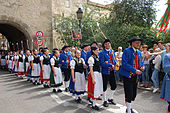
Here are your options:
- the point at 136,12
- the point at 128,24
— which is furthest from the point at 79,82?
the point at 128,24

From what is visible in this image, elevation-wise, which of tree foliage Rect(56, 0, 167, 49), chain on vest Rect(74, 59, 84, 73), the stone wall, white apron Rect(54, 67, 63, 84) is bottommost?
white apron Rect(54, 67, 63, 84)

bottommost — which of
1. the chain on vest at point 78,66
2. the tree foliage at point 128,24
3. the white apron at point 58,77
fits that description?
the white apron at point 58,77

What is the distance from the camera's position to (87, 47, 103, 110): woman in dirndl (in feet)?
16.3

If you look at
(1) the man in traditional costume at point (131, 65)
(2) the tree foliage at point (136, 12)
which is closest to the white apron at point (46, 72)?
(1) the man in traditional costume at point (131, 65)

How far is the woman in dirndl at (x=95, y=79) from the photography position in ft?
16.3

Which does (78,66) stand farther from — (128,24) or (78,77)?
(128,24)

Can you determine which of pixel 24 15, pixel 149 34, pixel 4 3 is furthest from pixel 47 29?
pixel 149 34

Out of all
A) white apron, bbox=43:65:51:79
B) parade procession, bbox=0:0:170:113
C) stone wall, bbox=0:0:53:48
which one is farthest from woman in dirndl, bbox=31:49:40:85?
stone wall, bbox=0:0:53:48

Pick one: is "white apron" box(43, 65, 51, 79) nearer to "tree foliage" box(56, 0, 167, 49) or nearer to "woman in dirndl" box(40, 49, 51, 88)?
"woman in dirndl" box(40, 49, 51, 88)

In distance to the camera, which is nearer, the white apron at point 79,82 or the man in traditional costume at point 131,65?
the man in traditional costume at point 131,65

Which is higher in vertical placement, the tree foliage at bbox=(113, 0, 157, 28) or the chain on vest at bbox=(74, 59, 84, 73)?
the tree foliage at bbox=(113, 0, 157, 28)

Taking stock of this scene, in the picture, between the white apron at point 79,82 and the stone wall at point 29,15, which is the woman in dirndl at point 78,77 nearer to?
the white apron at point 79,82

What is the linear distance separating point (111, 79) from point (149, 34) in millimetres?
7192

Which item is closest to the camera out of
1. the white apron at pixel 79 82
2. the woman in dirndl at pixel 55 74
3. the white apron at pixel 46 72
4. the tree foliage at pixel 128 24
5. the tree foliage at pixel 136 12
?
the white apron at pixel 79 82
